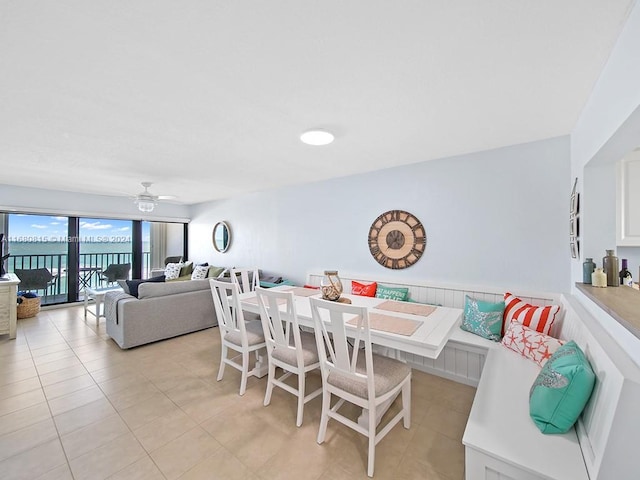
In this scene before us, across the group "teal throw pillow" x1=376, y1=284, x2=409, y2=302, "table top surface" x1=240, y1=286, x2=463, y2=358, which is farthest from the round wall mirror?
"teal throw pillow" x1=376, y1=284, x2=409, y2=302

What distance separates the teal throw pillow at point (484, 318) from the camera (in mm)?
2346

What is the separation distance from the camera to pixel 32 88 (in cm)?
162

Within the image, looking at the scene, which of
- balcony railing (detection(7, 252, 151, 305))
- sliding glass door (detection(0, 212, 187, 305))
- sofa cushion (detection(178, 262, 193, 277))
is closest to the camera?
sliding glass door (detection(0, 212, 187, 305))

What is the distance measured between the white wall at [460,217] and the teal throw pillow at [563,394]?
1421 millimetres

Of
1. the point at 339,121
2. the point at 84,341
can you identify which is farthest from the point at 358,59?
the point at 84,341

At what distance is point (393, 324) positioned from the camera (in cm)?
190

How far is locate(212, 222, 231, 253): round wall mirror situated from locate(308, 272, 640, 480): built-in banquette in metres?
4.92

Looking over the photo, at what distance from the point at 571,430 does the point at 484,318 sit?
3.89 ft

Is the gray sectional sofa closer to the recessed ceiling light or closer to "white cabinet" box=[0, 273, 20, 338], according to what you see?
"white cabinet" box=[0, 273, 20, 338]

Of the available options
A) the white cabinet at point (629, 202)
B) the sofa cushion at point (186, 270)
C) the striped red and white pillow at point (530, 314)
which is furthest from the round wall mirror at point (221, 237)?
the white cabinet at point (629, 202)

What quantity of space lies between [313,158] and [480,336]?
2.42m

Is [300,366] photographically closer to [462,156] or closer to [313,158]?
[313,158]

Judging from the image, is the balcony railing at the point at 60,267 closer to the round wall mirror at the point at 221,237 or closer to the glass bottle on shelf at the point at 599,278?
the round wall mirror at the point at 221,237

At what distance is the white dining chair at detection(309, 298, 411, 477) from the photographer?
1.55m
